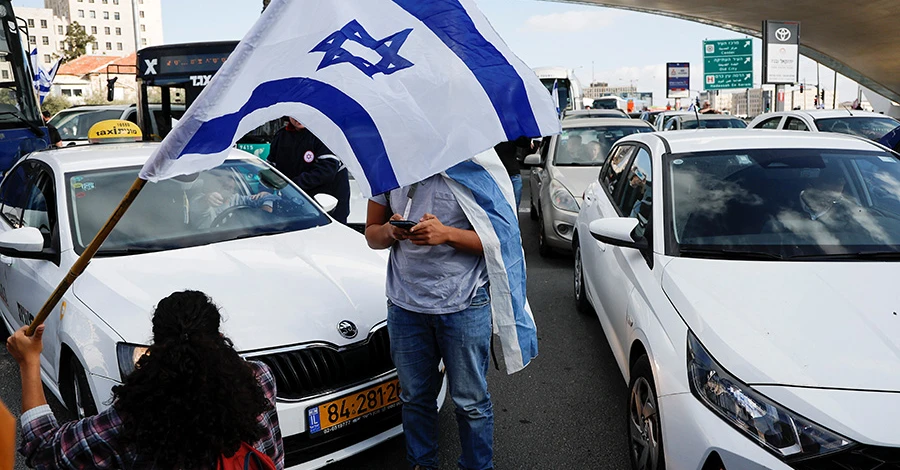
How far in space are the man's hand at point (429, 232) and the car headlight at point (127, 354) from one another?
1.20 metres

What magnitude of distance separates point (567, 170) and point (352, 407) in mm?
A: 5761

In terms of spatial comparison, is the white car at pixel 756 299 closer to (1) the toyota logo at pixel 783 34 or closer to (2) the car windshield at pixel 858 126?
(2) the car windshield at pixel 858 126

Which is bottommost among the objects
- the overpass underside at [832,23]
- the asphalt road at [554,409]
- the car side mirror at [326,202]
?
the asphalt road at [554,409]

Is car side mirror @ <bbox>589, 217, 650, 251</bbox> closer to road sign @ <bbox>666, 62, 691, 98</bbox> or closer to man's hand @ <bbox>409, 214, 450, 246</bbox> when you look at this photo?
man's hand @ <bbox>409, 214, 450, 246</bbox>

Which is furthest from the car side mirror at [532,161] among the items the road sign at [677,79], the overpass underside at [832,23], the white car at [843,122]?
the road sign at [677,79]

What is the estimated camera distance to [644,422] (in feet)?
10.7

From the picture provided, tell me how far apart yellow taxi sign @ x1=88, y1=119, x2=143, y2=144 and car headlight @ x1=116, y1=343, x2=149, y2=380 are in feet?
14.9

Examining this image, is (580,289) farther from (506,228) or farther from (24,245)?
(24,245)

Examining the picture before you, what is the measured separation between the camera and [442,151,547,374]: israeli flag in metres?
2.78

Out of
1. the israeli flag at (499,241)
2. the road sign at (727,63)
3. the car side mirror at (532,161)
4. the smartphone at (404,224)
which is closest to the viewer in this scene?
the smartphone at (404,224)

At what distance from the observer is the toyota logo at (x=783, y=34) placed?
21527mm

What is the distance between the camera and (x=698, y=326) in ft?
9.30

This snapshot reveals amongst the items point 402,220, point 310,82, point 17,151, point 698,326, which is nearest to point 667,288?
point 698,326

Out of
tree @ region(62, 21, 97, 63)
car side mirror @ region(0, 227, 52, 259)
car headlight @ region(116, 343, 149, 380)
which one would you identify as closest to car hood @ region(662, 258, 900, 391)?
car headlight @ region(116, 343, 149, 380)
